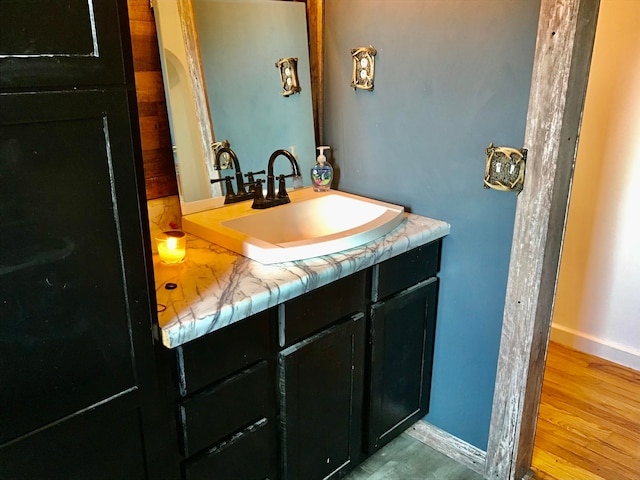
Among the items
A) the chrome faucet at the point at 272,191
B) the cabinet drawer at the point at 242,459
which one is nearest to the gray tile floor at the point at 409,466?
the cabinet drawer at the point at 242,459

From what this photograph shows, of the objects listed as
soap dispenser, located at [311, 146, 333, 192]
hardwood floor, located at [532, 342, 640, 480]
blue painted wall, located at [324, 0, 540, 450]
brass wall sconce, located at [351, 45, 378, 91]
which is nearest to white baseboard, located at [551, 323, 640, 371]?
hardwood floor, located at [532, 342, 640, 480]

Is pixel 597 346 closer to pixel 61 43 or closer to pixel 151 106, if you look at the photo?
pixel 151 106

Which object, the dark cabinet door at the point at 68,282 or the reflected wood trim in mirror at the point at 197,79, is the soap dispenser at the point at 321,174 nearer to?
the reflected wood trim in mirror at the point at 197,79

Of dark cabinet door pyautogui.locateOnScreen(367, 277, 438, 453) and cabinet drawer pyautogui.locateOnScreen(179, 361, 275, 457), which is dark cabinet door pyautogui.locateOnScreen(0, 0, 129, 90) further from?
dark cabinet door pyautogui.locateOnScreen(367, 277, 438, 453)

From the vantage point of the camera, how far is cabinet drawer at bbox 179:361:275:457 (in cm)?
125

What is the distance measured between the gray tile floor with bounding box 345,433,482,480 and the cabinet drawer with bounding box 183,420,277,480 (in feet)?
1.84

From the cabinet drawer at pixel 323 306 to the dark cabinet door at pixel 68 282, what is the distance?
42 cm

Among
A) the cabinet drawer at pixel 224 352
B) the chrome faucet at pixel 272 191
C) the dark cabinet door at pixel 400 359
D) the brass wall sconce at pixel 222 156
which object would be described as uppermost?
the brass wall sconce at pixel 222 156

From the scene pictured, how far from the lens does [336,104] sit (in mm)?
2043

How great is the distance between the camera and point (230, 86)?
5.89 feet

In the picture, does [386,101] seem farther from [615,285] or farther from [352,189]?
[615,285]

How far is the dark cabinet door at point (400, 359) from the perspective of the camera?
1745 millimetres

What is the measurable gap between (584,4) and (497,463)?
1.47m

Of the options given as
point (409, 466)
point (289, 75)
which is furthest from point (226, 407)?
point (289, 75)
